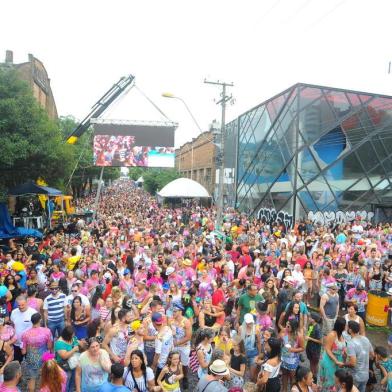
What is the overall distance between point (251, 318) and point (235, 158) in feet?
90.0

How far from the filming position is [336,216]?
67.8ft

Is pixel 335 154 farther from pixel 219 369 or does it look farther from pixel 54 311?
pixel 219 369

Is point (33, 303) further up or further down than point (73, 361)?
further up

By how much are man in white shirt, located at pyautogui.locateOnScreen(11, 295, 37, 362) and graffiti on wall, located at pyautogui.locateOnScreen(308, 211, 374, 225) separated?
17.4 metres

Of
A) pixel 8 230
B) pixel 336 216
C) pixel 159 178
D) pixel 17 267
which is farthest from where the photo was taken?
pixel 159 178

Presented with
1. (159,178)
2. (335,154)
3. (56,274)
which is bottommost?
(56,274)

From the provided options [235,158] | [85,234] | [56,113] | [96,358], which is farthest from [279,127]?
[56,113]

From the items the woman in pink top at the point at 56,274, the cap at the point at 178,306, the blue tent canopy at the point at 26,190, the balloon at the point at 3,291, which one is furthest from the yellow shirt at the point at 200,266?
the blue tent canopy at the point at 26,190

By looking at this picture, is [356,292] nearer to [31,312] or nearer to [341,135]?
[31,312]

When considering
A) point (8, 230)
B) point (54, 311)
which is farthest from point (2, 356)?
point (8, 230)

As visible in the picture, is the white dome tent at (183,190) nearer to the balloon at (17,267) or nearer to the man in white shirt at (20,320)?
the balloon at (17,267)

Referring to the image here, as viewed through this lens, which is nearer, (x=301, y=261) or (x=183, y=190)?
(x=301, y=261)

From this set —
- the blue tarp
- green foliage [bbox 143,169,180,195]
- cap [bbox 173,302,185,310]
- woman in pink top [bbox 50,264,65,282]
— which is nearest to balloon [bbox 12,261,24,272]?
woman in pink top [bbox 50,264,65,282]

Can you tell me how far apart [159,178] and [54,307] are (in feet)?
138
